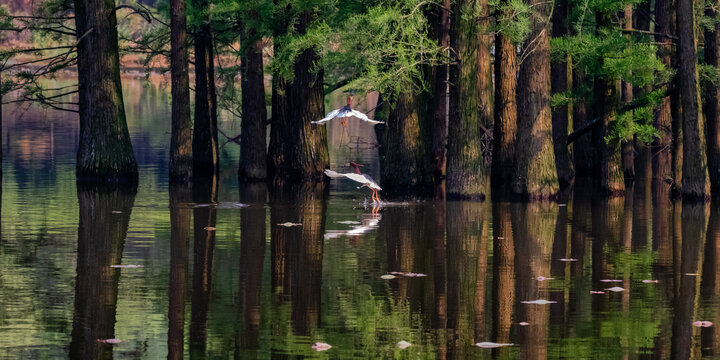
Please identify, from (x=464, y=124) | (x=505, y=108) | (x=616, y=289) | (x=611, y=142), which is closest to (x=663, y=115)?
(x=505, y=108)

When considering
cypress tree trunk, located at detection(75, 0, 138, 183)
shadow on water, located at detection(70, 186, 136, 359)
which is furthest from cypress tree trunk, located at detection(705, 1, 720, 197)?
cypress tree trunk, located at detection(75, 0, 138, 183)

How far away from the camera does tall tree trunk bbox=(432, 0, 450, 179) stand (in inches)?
1257

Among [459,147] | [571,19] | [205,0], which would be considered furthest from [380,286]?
[205,0]

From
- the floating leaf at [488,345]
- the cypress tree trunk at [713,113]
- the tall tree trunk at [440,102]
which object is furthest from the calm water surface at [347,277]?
the tall tree trunk at [440,102]

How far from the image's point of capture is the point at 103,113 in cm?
3161

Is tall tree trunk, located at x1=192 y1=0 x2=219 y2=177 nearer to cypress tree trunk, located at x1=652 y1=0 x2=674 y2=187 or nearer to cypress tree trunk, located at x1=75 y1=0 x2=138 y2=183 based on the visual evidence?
cypress tree trunk, located at x1=75 y1=0 x2=138 y2=183

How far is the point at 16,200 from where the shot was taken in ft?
91.1

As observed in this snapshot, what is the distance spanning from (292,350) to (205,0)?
24.2 m

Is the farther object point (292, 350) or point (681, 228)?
point (681, 228)

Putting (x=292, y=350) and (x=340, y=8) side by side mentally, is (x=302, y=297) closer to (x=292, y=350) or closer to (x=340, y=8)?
(x=292, y=350)

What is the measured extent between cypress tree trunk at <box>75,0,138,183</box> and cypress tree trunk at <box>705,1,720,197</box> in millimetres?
14693

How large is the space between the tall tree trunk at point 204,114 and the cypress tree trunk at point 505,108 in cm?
838

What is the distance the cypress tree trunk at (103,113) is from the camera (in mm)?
→ 31531

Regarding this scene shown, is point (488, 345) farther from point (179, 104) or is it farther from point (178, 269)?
point (179, 104)
